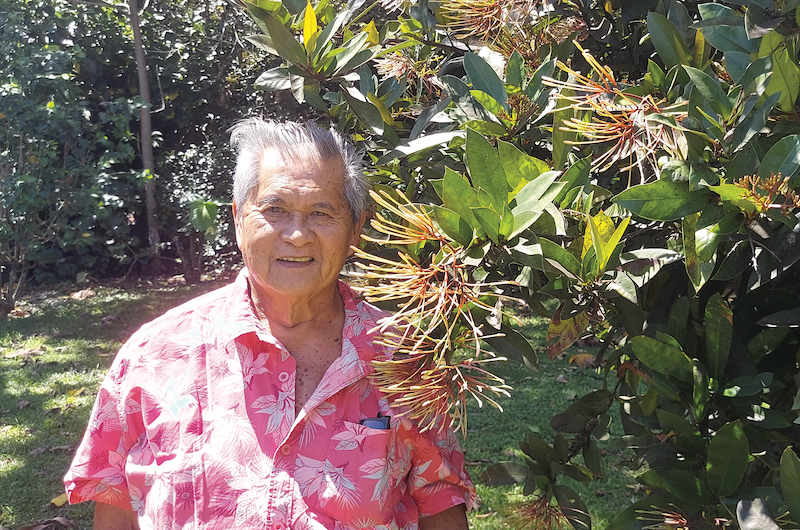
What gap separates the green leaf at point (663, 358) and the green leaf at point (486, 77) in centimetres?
55

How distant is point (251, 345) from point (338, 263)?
0.31m

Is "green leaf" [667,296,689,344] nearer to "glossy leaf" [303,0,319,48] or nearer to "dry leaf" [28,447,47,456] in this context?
"glossy leaf" [303,0,319,48]

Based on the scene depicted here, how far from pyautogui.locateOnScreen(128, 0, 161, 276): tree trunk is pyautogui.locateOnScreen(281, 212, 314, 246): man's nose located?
6191mm

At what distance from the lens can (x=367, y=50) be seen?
1837 mm

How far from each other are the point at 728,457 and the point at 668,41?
29.4 inches

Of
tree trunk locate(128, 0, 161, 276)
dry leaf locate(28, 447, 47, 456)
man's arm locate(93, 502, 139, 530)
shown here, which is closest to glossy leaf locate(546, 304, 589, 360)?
man's arm locate(93, 502, 139, 530)

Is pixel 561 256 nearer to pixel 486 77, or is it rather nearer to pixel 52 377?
pixel 486 77

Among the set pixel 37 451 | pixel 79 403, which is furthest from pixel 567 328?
pixel 79 403

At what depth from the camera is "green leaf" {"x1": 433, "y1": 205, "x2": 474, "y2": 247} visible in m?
1.20

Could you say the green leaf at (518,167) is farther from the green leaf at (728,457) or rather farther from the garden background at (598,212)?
the green leaf at (728,457)

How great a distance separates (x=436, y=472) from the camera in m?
1.95

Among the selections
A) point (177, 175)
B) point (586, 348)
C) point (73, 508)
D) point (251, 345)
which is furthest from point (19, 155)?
point (251, 345)

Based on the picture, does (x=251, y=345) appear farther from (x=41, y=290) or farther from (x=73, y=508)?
(x=41, y=290)

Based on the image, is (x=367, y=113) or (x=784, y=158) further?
(x=367, y=113)
